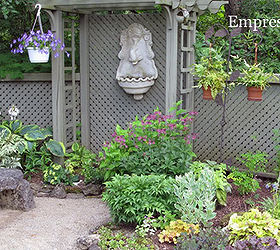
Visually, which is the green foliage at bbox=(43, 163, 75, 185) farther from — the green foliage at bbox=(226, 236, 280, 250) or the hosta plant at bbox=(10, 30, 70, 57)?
the green foliage at bbox=(226, 236, 280, 250)

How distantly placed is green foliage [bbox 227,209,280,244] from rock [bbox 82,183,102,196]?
2240 millimetres

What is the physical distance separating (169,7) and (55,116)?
83.9 inches

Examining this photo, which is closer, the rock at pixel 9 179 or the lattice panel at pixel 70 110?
the rock at pixel 9 179

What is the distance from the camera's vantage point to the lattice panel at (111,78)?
6109mm

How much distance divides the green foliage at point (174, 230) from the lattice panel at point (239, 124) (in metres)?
2.23

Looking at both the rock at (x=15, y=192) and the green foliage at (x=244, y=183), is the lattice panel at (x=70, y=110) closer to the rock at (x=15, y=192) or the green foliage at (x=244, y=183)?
the rock at (x=15, y=192)

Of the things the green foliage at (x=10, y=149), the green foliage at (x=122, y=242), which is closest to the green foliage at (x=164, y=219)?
the green foliage at (x=122, y=242)

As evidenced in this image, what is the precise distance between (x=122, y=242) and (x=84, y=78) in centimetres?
324

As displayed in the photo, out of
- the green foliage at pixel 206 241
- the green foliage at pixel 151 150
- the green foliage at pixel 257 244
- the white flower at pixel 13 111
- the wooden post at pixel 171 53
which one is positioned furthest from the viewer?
the white flower at pixel 13 111

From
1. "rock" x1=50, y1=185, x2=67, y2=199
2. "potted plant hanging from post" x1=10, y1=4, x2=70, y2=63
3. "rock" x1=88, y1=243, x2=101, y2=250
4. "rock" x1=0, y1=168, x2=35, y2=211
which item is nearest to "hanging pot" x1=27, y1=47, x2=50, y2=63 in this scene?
"potted plant hanging from post" x1=10, y1=4, x2=70, y2=63

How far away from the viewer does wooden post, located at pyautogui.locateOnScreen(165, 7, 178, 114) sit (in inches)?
210

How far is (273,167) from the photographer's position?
5930mm

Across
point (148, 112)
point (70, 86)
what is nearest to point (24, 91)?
point (70, 86)

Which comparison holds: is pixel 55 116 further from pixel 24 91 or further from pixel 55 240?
pixel 55 240
